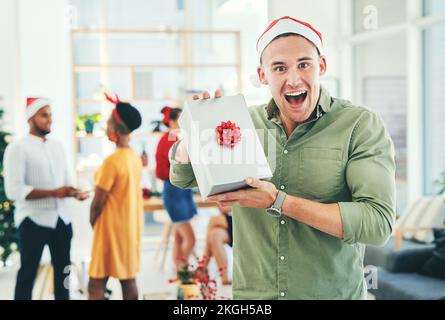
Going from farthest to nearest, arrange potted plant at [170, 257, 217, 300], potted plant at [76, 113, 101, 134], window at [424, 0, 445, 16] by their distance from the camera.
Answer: potted plant at [76, 113, 101, 134] < window at [424, 0, 445, 16] < potted plant at [170, 257, 217, 300]

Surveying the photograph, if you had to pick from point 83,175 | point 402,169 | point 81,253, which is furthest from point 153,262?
point 402,169

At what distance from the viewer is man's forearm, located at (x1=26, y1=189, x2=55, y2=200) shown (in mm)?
2830

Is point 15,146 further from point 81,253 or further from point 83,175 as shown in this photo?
point 83,175

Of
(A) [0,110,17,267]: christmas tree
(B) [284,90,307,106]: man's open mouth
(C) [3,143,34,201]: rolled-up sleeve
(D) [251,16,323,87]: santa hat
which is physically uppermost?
(D) [251,16,323,87]: santa hat

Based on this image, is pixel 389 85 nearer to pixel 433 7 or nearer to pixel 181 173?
pixel 433 7

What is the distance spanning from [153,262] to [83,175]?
40.9 inches

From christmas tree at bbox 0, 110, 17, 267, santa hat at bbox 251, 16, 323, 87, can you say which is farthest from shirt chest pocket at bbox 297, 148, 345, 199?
christmas tree at bbox 0, 110, 17, 267

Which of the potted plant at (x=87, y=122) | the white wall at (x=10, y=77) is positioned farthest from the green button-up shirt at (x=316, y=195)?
the potted plant at (x=87, y=122)

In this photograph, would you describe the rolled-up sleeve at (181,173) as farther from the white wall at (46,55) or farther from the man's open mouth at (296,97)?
the white wall at (46,55)

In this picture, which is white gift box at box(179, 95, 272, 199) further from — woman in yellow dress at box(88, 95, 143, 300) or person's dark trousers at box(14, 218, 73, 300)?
person's dark trousers at box(14, 218, 73, 300)

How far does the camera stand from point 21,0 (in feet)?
13.7

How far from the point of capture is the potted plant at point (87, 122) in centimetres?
484

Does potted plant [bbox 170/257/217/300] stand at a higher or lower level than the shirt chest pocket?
lower

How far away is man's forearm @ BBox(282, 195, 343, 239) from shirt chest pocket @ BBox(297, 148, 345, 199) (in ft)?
0.25
